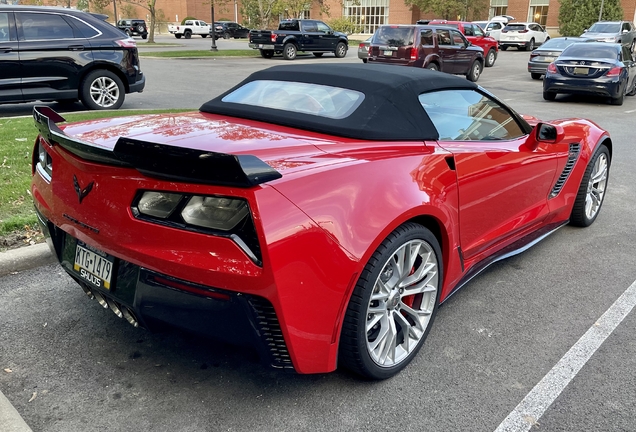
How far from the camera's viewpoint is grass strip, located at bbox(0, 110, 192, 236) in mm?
4371

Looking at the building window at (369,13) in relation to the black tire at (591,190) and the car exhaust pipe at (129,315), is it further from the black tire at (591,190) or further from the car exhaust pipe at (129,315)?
the car exhaust pipe at (129,315)

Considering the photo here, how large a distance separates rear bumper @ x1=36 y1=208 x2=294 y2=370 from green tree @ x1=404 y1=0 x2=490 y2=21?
50.9 metres

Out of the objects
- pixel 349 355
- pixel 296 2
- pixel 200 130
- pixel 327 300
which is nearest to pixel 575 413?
pixel 349 355

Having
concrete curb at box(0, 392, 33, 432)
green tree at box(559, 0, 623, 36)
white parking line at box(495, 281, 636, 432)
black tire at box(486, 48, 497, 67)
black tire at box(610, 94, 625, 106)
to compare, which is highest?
green tree at box(559, 0, 623, 36)

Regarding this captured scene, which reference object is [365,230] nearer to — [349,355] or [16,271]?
[349,355]

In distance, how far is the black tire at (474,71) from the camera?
19.5 metres

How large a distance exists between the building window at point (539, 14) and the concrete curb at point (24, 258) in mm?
54527

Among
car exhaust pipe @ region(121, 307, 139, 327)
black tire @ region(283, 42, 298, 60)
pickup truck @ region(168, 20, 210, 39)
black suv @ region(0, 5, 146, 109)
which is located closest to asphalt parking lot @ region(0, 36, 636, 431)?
car exhaust pipe @ region(121, 307, 139, 327)

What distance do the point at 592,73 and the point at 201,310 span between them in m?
14.0

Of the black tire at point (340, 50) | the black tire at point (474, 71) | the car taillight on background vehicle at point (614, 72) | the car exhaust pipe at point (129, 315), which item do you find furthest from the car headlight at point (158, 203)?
the black tire at point (340, 50)

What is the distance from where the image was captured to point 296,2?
105ft

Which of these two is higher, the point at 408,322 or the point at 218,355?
the point at 408,322

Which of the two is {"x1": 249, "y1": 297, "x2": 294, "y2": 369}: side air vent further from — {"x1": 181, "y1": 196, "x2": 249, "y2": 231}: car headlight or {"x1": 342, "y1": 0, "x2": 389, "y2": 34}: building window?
{"x1": 342, "y1": 0, "x2": 389, "y2": 34}: building window

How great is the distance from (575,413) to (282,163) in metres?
1.77
